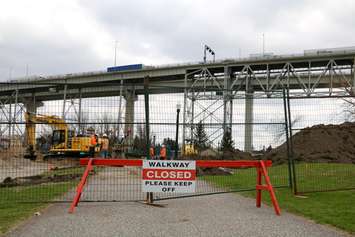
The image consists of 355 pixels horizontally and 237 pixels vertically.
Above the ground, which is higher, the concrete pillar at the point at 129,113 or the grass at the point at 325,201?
the concrete pillar at the point at 129,113

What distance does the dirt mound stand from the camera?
87.9 ft

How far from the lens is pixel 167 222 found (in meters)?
7.26

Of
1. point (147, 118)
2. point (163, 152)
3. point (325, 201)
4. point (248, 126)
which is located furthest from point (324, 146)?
point (147, 118)

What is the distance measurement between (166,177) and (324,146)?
882 inches

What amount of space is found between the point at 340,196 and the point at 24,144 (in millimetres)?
8596

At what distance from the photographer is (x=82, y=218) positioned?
751 cm

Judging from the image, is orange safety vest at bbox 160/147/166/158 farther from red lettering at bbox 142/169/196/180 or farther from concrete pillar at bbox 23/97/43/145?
concrete pillar at bbox 23/97/43/145

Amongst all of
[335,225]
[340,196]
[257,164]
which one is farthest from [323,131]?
[335,225]

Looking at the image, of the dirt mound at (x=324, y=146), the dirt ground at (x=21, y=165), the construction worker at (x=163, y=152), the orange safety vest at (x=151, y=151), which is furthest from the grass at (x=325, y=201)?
the dirt mound at (x=324, y=146)

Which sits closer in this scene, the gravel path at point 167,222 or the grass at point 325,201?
the gravel path at point 167,222

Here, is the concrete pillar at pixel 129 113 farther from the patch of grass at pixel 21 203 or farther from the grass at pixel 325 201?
the grass at pixel 325 201

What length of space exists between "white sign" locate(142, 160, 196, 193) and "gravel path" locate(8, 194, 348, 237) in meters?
0.43

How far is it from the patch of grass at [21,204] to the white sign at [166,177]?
7.74 ft

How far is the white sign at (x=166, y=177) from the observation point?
8.88 meters
